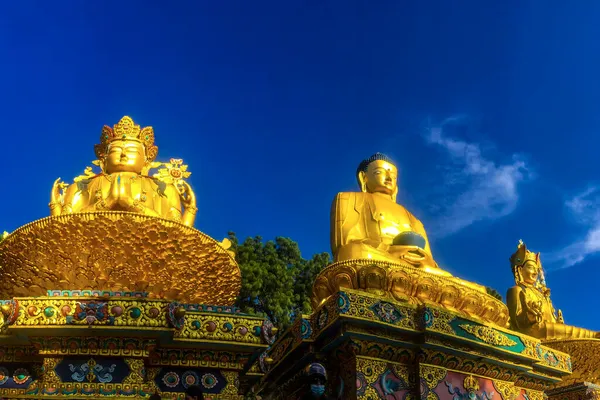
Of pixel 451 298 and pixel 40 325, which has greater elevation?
pixel 451 298

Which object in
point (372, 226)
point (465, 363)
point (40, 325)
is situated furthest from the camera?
point (372, 226)

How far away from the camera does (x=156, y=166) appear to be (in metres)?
9.39

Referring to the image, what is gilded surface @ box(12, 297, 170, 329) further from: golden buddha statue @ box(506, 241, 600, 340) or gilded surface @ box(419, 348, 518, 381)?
golden buddha statue @ box(506, 241, 600, 340)

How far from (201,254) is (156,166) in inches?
94.2

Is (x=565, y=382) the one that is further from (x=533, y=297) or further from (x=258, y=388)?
(x=258, y=388)

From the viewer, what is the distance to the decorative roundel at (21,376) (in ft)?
18.9

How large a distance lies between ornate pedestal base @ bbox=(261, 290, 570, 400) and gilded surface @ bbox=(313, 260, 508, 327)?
65 cm

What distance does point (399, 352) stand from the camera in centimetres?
684

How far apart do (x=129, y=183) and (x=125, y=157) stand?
0.88 m

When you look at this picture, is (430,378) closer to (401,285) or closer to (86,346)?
(401,285)

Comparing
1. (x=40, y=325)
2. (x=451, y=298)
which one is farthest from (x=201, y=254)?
(x=451, y=298)

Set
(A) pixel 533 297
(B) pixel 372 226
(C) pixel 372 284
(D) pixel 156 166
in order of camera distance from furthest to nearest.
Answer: (A) pixel 533 297
(B) pixel 372 226
(D) pixel 156 166
(C) pixel 372 284

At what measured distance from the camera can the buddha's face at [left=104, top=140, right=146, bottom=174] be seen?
358 inches

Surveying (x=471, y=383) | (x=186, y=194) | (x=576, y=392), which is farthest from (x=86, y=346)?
(x=576, y=392)
